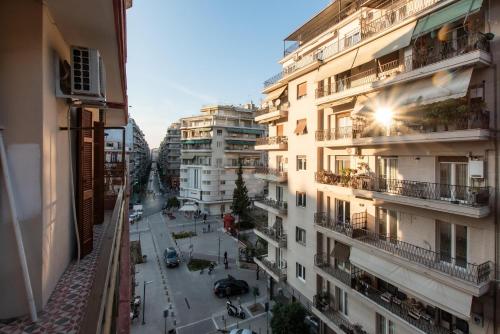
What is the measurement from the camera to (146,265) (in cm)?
2530

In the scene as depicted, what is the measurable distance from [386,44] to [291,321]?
1269 cm

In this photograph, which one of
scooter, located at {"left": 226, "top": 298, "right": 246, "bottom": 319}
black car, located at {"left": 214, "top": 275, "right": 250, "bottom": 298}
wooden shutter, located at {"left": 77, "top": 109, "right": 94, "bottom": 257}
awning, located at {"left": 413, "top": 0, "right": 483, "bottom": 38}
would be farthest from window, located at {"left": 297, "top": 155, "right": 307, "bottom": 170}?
wooden shutter, located at {"left": 77, "top": 109, "right": 94, "bottom": 257}

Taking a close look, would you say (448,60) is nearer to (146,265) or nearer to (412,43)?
(412,43)

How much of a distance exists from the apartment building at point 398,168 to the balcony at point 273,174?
0.68 m

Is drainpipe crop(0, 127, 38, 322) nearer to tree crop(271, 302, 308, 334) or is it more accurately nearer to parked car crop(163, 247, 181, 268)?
tree crop(271, 302, 308, 334)

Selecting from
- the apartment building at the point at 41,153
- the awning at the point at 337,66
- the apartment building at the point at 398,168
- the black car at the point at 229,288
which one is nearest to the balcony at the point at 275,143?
the apartment building at the point at 398,168

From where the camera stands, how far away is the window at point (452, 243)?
7977mm

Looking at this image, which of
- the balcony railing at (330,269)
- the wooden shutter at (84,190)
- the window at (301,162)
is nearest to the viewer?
the wooden shutter at (84,190)

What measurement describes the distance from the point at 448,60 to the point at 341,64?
15.0 feet

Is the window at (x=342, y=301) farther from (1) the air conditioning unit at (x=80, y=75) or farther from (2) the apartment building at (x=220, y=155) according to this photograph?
(2) the apartment building at (x=220, y=155)

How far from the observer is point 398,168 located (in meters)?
9.94

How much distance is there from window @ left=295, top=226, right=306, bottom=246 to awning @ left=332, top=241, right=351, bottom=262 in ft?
9.14

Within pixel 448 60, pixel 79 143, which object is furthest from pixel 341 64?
pixel 79 143

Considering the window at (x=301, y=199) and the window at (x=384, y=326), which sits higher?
the window at (x=301, y=199)
